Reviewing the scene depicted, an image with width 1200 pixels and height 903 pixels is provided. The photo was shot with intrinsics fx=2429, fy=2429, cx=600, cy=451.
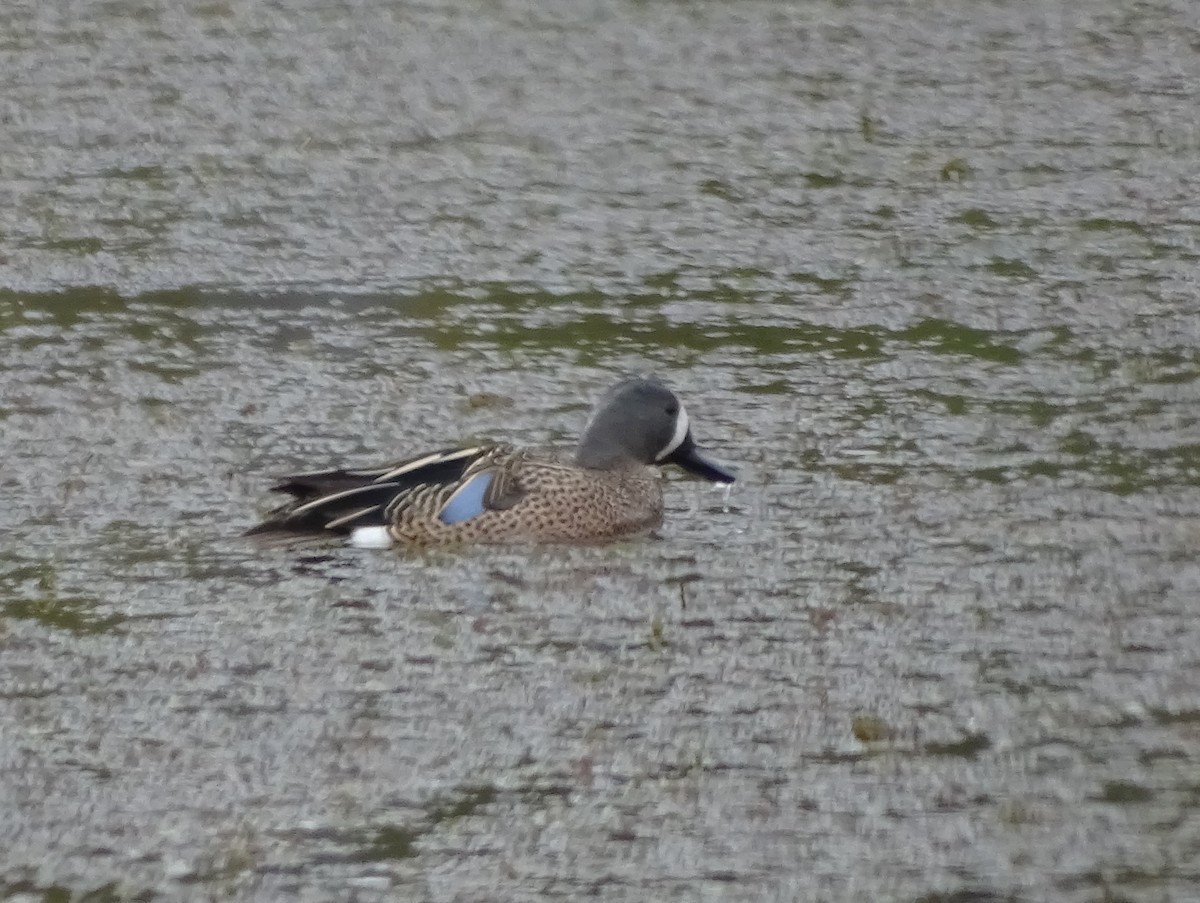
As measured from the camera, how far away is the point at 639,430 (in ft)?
25.9

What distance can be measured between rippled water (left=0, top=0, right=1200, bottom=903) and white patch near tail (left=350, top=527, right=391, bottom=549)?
132 mm

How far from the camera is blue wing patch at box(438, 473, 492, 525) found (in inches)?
293

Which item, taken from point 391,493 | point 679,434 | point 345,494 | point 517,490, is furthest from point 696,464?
point 345,494

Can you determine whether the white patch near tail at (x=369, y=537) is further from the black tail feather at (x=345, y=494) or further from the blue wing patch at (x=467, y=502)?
the blue wing patch at (x=467, y=502)

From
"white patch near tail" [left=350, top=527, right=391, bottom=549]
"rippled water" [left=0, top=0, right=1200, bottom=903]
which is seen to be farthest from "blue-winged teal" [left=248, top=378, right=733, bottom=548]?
"rippled water" [left=0, top=0, right=1200, bottom=903]

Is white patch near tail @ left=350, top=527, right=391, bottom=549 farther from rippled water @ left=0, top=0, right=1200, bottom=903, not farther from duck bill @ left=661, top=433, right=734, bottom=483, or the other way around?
duck bill @ left=661, top=433, right=734, bottom=483

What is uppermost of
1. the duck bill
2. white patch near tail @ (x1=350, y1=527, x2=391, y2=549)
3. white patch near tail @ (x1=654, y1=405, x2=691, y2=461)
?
white patch near tail @ (x1=654, y1=405, x2=691, y2=461)

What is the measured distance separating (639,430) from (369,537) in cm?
104

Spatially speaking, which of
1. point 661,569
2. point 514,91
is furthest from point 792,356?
point 514,91

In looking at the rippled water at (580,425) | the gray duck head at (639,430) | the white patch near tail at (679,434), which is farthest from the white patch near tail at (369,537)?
the white patch near tail at (679,434)

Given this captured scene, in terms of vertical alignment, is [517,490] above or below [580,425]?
above

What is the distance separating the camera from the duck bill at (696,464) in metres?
7.75

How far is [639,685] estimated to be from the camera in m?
6.06

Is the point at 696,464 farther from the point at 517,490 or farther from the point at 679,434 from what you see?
the point at 517,490
